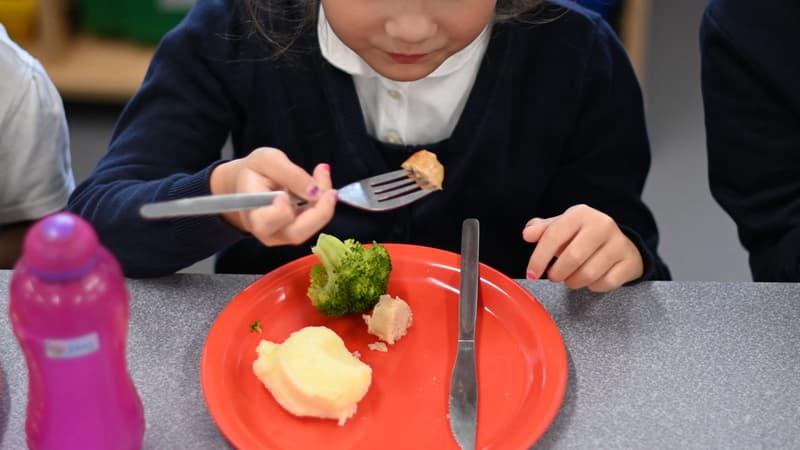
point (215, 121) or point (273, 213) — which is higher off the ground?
point (273, 213)

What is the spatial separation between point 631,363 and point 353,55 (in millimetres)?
525

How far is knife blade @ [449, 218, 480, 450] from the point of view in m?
0.80

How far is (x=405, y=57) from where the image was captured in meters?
1.01

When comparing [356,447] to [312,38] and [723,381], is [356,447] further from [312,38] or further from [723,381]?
[312,38]

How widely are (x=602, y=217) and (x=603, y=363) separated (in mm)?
179

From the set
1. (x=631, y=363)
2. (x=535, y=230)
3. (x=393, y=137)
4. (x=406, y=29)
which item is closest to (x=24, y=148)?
(x=393, y=137)

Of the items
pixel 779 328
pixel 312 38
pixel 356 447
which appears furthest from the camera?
pixel 312 38

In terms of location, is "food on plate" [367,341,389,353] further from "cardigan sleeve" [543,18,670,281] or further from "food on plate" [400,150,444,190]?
"cardigan sleeve" [543,18,670,281]

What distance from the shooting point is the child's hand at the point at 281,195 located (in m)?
0.80

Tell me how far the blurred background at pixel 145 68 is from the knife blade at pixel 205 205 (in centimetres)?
165

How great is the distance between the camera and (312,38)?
3.80ft

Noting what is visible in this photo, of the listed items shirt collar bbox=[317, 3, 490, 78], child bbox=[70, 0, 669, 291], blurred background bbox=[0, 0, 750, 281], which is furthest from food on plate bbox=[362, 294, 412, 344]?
blurred background bbox=[0, 0, 750, 281]

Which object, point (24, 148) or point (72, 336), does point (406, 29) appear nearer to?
point (72, 336)

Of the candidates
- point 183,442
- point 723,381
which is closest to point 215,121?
point 183,442
